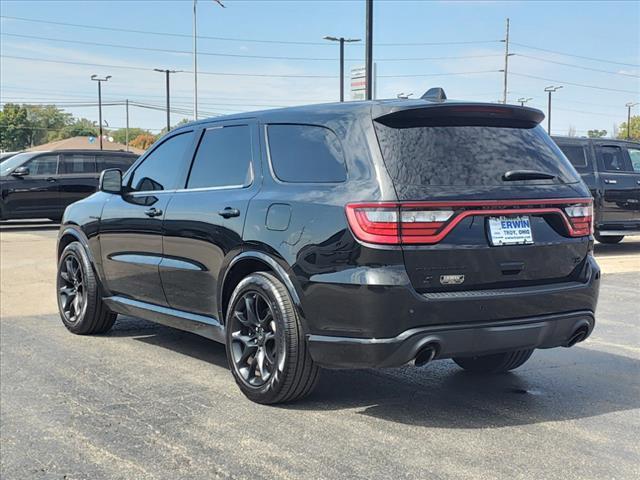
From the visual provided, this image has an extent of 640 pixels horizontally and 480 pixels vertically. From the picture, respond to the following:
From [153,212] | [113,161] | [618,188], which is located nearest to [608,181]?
[618,188]

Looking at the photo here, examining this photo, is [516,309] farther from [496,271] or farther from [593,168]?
[593,168]

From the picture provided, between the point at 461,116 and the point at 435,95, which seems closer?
the point at 461,116

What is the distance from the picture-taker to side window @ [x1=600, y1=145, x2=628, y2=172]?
13.0 m

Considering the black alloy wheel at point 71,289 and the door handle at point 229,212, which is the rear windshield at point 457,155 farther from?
the black alloy wheel at point 71,289

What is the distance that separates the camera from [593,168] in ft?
42.4

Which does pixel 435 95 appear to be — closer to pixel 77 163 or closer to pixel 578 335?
pixel 578 335

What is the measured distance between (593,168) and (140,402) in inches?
415

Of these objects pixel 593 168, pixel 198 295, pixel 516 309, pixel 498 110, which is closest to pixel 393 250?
pixel 516 309

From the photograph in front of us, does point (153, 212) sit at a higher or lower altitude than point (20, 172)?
lower

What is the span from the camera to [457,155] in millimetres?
4039

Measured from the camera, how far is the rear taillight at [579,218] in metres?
4.30

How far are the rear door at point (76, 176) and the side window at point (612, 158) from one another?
11563 millimetres

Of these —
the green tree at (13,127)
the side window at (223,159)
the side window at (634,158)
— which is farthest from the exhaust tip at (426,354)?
the green tree at (13,127)

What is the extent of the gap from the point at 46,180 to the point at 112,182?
12629 mm
